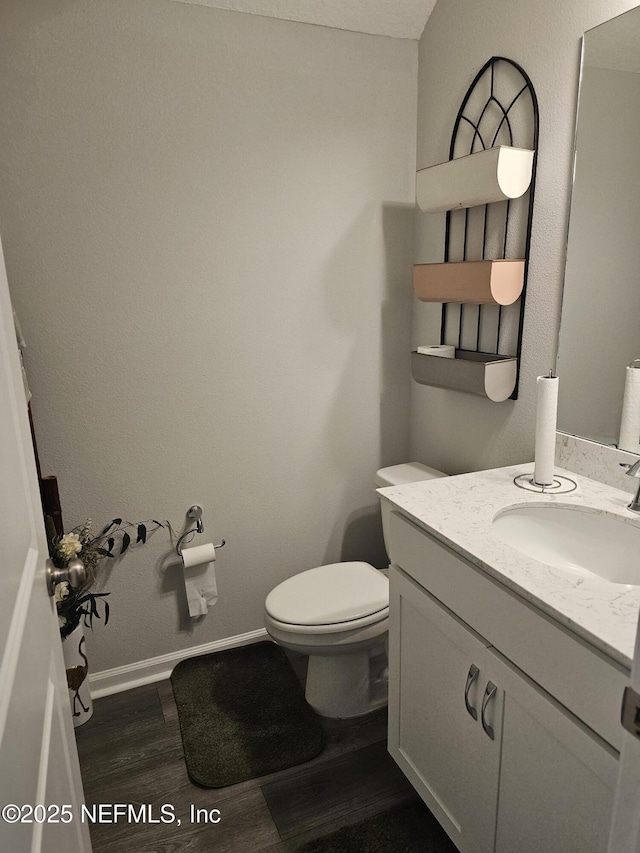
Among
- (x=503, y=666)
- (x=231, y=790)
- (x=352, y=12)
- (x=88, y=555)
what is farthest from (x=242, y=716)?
(x=352, y=12)

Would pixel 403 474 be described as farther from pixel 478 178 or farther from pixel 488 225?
pixel 478 178

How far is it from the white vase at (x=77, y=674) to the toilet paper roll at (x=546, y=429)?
153 centimetres

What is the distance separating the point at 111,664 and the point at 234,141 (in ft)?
6.17

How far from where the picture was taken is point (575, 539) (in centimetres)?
147

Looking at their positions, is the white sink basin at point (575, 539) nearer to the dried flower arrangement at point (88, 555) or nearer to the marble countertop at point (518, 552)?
the marble countertop at point (518, 552)

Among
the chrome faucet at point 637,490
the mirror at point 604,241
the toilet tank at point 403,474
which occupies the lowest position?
the toilet tank at point 403,474

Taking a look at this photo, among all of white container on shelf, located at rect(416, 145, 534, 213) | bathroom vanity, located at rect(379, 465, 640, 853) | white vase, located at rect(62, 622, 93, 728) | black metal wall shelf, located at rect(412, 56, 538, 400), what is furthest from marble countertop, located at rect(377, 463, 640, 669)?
white vase, located at rect(62, 622, 93, 728)

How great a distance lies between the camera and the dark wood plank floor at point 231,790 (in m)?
1.60

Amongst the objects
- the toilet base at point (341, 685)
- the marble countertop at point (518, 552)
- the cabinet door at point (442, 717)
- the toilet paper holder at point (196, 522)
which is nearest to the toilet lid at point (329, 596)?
the toilet base at point (341, 685)

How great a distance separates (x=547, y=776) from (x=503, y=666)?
195 mm

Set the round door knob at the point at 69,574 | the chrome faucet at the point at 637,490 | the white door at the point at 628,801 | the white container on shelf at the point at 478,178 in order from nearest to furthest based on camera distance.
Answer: the white door at the point at 628,801 → the round door knob at the point at 69,574 → the chrome faucet at the point at 637,490 → the white container on shelf at the point at 478,178

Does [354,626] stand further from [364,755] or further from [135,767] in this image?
[135,767]

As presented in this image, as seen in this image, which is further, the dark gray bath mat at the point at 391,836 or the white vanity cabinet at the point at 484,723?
the dark gray bath mat at the point at 391,836

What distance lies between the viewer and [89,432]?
199 centimetres
